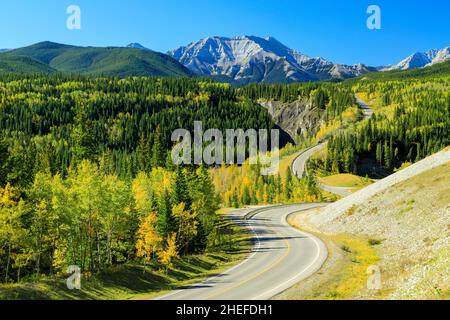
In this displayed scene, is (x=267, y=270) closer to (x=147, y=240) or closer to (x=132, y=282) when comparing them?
(x=132, y=282)

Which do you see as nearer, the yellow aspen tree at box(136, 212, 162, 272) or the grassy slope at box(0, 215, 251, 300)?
the grassy slope at box(0, 215, 251, 300)

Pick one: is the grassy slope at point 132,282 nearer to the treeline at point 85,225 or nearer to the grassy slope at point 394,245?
the treeline at point 85,225

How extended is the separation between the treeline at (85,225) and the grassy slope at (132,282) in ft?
8.04

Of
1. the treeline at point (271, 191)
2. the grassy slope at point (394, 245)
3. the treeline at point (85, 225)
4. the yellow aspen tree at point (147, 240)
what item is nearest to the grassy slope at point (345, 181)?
the treeline at point (271, 191)

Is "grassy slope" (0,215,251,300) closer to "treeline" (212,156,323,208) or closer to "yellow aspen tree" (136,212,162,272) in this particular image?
"yellow aspen tree" (136,212,162,272)

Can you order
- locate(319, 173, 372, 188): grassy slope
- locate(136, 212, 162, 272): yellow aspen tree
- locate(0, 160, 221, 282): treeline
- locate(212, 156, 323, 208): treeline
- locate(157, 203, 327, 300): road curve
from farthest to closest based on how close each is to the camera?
locate(319, 173, 372, 188): grassy slope < locate(212, 156, 323, 208): treeline < locate(136, 212, 162, 272): yellow aspen tree < locate(0, 160, 221, 282): treeline < locate(157, 203, 327, 300): road curve

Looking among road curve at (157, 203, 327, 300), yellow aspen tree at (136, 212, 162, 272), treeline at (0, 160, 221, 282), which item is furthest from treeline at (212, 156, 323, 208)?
yellow aspen tree at (136, 212, 162, 272)

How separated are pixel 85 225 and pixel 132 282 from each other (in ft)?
42.4

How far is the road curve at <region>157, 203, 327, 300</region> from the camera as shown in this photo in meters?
36.0

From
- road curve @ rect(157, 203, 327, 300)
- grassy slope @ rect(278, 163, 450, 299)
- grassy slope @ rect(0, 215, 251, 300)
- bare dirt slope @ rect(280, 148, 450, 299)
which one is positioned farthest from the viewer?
road curve @ rect(157, 203, 327, 300)

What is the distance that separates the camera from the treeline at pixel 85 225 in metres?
45.7

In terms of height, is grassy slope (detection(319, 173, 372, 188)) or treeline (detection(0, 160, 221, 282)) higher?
treeline (detection(0, 160, 221, 282))

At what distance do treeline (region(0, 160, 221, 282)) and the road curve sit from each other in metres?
10.1
